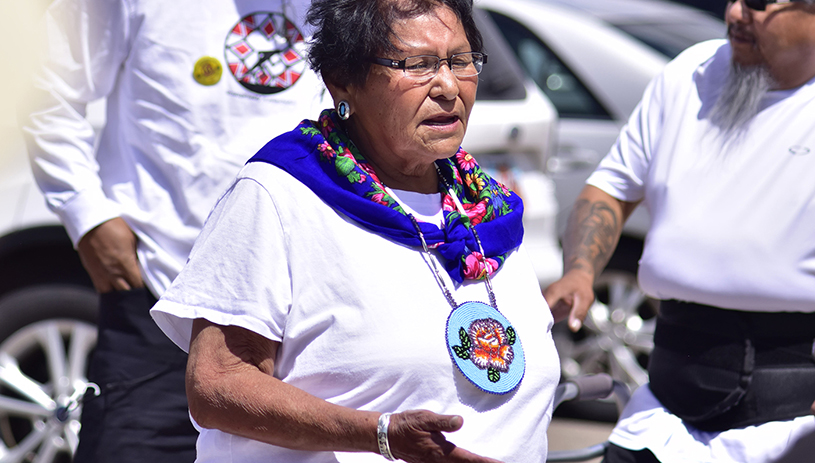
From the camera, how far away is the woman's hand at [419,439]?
1.37m

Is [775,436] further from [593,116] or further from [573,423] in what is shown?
[593,116]

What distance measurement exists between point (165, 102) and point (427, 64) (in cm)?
75

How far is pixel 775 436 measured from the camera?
197 cm

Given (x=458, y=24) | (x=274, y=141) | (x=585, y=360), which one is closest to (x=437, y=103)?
(x=458, y=24)

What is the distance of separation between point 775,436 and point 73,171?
186cm

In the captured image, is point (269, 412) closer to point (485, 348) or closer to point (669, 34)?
point (485, 348)

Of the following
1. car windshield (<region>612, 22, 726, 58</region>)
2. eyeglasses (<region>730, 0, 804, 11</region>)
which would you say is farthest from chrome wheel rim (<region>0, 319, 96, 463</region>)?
car windshield (<region>612, 22, 726, 58</region>)

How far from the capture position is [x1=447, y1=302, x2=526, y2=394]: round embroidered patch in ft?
5.21

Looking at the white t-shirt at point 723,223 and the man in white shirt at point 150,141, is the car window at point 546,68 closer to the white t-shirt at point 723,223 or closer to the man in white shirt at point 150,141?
the white t-shirt at point 723,223

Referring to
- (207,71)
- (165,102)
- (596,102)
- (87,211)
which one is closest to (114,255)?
(87,211)

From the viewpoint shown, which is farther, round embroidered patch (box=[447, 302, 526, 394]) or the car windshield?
the car windshield

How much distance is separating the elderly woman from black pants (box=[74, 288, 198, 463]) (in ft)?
1.68

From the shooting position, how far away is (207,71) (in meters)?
2.10

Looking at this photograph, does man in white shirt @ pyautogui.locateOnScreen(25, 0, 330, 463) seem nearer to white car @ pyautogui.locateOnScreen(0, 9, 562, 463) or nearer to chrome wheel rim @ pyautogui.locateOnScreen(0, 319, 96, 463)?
white car @ pyautogui.locateOnScreen(0, 9, 562, 463)
